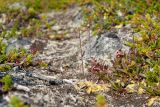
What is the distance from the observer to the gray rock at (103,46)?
377 inches

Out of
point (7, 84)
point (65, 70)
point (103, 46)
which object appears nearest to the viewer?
point (7, 84)

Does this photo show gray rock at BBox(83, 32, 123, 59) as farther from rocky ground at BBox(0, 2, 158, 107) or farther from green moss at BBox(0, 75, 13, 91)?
green moss at BBox(0, 75, 13, 91)

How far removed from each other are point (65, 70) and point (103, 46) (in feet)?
4.76

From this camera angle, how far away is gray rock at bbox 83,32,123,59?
9578 millimetres

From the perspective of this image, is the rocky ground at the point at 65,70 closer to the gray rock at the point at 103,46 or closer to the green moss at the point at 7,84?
the gray rock at the point at 103,46

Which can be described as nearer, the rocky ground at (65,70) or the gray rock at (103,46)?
the rocky ground at (65,70)

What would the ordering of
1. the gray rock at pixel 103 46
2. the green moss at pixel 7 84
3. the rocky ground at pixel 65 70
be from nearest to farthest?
the green moss at pixel 7 84
the rocky ground at pixel 65 70
the gray rock at pixel 103 46

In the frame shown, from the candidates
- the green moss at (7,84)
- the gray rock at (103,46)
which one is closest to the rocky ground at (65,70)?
the gray rock at (103,46)

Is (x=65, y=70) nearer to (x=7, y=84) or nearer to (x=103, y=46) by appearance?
(x=103, y=46)

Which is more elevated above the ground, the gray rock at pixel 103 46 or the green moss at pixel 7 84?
the gray rock at pixel 103 46

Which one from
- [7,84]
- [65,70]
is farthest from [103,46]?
[7,84]

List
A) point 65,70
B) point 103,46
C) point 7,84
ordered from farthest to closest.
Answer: point 103,46 → point 65,70 → point 7,84

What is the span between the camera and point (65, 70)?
30.0 ft

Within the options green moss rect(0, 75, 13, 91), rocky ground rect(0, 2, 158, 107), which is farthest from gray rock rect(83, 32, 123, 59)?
green moss rect(0, 75, 13, 91)
